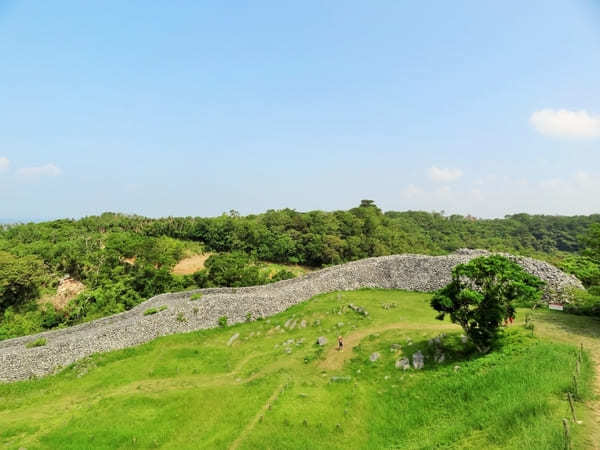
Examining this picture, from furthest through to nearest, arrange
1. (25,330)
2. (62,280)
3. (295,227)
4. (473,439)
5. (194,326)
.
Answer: (295,227) → (62,280) → (25,330) → (194,326) → (473,439)

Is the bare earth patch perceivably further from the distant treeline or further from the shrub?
the shrub

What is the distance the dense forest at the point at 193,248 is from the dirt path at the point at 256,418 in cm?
1913

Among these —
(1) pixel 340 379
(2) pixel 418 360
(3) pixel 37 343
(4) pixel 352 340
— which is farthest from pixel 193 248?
(2) pixel 418 360

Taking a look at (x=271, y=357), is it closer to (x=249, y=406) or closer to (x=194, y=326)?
(x=249, y=406)

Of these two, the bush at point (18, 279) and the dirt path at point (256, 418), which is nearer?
the dirt path at point (256, 418)

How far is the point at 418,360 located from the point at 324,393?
5.48 meters

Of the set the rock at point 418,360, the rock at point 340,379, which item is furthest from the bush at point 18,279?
the rock at point 418,360

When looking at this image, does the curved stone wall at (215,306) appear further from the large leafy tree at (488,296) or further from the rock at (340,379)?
the large leafy tree at (488,296)

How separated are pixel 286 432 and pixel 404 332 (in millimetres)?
10179

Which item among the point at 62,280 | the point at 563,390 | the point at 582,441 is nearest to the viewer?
the point at 582,441

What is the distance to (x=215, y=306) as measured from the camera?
86.7 feet

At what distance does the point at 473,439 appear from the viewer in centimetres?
920

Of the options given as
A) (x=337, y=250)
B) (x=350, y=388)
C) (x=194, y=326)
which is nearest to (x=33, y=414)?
(x=194, y=326)

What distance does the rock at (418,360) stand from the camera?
14930 millimetres
